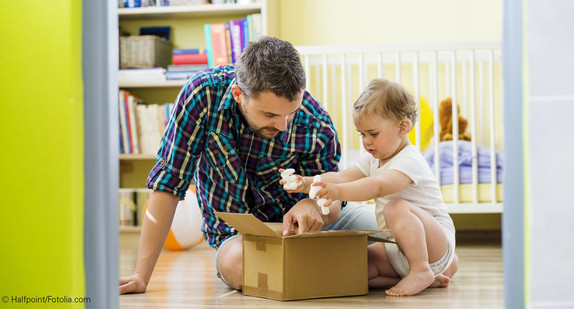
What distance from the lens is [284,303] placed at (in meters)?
1.38

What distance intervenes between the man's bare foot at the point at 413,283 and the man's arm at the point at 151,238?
1.76ft

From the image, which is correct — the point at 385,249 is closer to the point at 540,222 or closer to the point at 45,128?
the point at 540,222

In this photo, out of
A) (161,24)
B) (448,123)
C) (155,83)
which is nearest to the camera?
(448,123)

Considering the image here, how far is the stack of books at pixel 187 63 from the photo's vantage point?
329 centimetres

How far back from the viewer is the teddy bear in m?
3.10

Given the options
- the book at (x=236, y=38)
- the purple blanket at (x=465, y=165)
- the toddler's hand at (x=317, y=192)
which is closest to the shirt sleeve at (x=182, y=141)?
the toddler's hand at (x=317, y=192)

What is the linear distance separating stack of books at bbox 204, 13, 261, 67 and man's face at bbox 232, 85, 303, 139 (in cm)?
173

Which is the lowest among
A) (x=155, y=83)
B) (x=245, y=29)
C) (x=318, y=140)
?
(x=318, y=140)

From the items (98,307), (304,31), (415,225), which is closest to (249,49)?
(415,225)

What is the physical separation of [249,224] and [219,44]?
6.45ft

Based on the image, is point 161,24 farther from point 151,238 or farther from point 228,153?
point 151,238

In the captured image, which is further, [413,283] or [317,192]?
[413,283]

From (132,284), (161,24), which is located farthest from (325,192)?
(161,24)

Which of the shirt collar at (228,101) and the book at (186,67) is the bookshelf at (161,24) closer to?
the book at (186,67)
